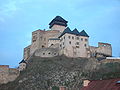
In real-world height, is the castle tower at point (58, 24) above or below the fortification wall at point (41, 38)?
above

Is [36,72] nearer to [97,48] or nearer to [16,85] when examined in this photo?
[16,85]

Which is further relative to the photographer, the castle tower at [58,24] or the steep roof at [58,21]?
the steep roof at [58,21]

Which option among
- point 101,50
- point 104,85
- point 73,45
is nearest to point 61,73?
point 73,45

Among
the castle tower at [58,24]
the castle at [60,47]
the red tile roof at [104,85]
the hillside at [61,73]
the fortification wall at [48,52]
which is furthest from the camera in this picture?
the castle tower at [58,24]

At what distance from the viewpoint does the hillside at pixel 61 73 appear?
3420 inches

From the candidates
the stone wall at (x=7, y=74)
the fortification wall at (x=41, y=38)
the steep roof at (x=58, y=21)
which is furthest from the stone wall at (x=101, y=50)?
the stone wall at (x=7, y=74)

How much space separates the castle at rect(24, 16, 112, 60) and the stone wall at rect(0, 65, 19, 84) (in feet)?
35.7

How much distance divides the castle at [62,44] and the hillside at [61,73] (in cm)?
292

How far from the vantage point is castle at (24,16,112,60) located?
326 feet

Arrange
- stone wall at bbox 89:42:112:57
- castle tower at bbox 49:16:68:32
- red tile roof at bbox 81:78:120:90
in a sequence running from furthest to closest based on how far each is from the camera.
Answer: castle tower at bbox 49:16:68:32 < stone wall at bbox 89:42:112:57 < red tile roof at bbox 81:78:120:90

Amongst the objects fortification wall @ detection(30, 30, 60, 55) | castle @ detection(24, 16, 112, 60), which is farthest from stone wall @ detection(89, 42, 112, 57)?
fortification wall @ detection(30, 30, 60, 55)

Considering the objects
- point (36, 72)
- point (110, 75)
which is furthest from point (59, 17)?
point (110, 75)

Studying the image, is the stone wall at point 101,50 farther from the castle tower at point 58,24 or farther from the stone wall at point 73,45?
the castle tower at point 58,24

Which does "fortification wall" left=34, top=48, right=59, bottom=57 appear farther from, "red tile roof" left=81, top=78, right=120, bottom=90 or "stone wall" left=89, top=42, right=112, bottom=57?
"red tile roof" left=81, top=78, right=120, bottom=90
